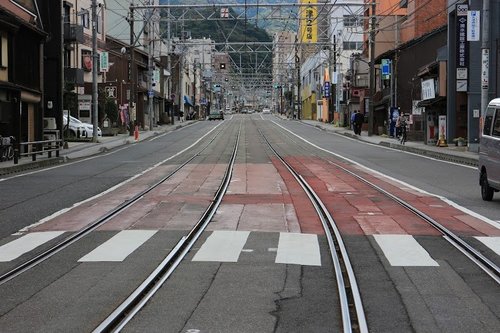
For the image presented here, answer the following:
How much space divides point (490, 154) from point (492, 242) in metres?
5.78

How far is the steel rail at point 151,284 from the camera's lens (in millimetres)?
6066

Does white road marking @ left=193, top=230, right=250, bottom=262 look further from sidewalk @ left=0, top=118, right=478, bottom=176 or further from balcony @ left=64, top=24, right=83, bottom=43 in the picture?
balcony @ left=64, top=24, right=83, bottom=43

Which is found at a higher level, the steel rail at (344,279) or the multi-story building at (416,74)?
the multi-story building at (416,74)

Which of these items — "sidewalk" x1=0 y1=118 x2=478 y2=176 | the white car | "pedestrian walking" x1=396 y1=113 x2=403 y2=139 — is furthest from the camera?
the white car

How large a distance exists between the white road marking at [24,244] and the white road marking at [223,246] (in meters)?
2.50

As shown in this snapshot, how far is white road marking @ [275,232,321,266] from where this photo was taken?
8.82 metres

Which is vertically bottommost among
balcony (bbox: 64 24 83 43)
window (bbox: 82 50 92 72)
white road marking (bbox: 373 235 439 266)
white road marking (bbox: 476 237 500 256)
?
white road marking (bbox: 476 237 500 256)

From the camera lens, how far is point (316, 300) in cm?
689

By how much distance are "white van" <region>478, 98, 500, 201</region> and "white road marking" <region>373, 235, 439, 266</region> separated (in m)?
5.34

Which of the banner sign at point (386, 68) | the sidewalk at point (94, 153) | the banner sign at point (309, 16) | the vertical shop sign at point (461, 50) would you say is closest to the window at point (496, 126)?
the sidewalk at point (94, 153)

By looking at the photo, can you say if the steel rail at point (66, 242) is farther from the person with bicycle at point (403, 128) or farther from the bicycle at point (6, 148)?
the person with bicycle at point (403, 128)

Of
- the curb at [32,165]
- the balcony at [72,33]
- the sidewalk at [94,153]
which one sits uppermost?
the balcony at [72,33]

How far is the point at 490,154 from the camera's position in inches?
615

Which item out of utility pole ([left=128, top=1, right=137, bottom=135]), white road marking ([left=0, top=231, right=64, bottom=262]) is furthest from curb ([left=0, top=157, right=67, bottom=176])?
utility pole ([left=128, top=1, right=137, bottom=135])
